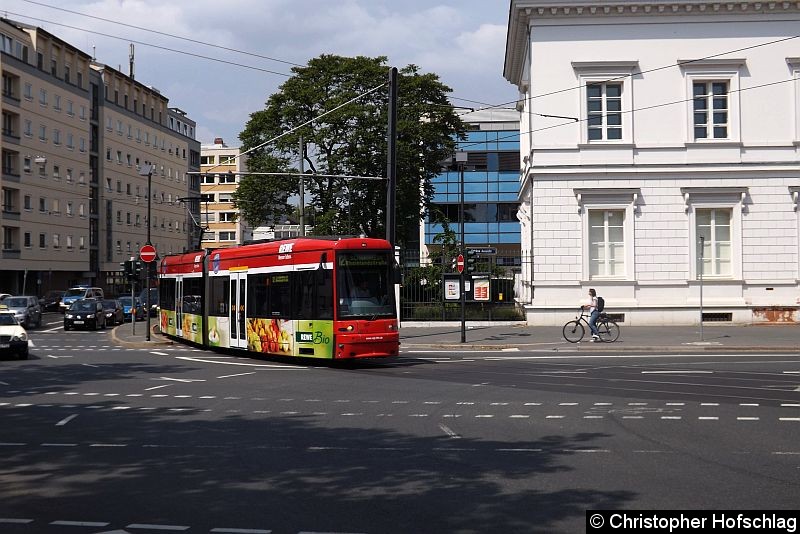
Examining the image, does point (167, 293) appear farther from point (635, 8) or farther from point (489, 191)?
point (489, 191)

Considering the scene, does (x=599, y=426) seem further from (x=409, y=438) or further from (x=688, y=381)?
A: (x=688, y=381)

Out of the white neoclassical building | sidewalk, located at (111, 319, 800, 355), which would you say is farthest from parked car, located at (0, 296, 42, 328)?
the white neoclassical building

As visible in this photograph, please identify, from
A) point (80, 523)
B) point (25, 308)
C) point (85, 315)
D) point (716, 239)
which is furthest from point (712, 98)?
point (25, 308)

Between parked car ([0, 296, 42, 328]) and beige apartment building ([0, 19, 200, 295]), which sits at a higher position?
beige apartment building ([0, 19, 200, 295])

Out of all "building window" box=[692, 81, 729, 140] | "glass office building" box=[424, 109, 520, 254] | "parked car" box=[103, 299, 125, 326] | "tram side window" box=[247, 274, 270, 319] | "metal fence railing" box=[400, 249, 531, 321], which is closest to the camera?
"tram side window" box=[247, 274, 270, 319]

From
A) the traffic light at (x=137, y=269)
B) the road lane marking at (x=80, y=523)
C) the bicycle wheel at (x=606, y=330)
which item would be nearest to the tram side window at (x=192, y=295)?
the traffic light at (x=137, y=269)

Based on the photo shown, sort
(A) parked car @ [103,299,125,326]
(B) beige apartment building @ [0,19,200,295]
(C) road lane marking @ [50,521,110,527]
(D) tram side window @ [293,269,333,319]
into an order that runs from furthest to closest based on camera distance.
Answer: (B) beige apartment building @ [0,19,200,295] < (A) parked car @ [103,299,125,326] < (D) tram side window @ [293,269,333,319] < (C) road lane marking @ [50,521,110,527]

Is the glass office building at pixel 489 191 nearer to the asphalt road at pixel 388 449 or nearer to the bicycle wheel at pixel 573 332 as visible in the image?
the bicycle wheel at pixel 573 332

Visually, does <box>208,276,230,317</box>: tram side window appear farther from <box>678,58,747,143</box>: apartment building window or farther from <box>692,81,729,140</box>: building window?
<box>692,81,729,140</box>: building window

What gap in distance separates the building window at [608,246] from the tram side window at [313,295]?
57.3 ft

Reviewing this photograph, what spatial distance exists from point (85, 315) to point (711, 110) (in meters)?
31.4

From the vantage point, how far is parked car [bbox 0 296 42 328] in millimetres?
46188

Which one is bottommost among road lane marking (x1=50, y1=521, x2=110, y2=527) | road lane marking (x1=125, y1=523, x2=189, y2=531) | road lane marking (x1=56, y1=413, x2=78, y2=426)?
road lane marking (x1=56, y1=413, x2=78, y2=426)

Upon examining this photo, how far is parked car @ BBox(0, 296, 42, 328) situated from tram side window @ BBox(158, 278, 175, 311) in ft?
49.8
